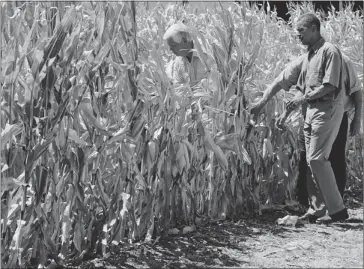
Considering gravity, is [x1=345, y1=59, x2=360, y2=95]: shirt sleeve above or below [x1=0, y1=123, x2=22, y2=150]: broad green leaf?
above

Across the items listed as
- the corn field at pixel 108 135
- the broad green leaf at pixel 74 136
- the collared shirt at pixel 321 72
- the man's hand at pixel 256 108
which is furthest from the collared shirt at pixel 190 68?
the broad green leaf at pixel 74 136

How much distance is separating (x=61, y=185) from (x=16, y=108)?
16.8 inches

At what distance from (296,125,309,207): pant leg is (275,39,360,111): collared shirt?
0.43 m

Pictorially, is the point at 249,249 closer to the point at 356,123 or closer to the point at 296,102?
the point at 296,102

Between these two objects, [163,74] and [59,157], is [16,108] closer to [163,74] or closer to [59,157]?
[59,157]

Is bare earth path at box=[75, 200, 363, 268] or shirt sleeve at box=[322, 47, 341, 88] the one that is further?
shirt sleeve at box=[322, 47, 341, 88]

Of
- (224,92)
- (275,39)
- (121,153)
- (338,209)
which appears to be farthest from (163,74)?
(275,39)

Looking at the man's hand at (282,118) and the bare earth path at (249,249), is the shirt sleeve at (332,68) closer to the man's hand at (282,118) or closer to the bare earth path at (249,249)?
the man's hand at (282,118)

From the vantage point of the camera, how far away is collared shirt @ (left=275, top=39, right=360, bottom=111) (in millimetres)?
4238

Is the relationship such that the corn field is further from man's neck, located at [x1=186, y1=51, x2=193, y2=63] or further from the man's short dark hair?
the man's short dark hair

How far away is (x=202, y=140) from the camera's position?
12.7 feet

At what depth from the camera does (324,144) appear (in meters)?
4.35

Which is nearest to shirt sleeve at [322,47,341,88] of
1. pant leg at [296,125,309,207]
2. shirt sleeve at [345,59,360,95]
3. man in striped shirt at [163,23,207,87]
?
shirt sleeve at [345,59,360,95]

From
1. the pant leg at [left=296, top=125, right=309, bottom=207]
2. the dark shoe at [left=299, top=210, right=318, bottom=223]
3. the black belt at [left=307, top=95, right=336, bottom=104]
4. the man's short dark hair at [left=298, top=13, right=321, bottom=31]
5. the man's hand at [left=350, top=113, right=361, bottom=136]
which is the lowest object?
the dark shoe at [left=299, top=210, right=318, bottom=223]
